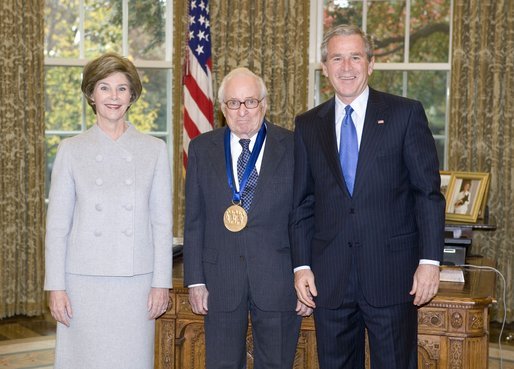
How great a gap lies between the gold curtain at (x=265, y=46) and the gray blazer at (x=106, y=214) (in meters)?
3.36

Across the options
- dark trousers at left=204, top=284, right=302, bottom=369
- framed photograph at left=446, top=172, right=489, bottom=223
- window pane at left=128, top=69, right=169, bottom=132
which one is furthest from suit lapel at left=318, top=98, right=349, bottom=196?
window pane at left=128, top=69, right=169, bottom=132

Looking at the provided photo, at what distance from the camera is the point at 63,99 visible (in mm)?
6359

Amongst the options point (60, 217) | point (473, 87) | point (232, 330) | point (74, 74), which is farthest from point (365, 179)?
point (74, 74)

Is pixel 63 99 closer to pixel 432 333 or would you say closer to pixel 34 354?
pixel 34 354

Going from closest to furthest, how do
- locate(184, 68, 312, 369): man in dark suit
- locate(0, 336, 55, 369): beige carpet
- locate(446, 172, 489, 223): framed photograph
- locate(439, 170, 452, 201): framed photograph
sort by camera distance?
locate(184, 68, 312, 369): man in dark suit, locate(446, 172, 489, 223): framed photograph, locate(439, 170, 452, 201): framed photograph, locate(0, 336, 55, 369): beige carpet

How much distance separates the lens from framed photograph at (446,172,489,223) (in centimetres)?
426

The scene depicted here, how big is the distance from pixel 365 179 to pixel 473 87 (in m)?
3.60

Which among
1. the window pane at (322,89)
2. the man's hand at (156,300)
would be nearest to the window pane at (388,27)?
the window pane at (322,89)

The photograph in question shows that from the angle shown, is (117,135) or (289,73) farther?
(289,73)

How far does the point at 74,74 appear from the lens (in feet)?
20.8

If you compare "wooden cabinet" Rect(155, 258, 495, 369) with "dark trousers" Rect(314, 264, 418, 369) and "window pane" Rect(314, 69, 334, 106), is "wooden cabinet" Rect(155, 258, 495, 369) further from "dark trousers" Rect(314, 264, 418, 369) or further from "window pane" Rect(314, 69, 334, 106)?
"window pane" Rect(314, 69, 334, 106)

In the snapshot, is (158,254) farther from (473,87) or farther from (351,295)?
(473,87)

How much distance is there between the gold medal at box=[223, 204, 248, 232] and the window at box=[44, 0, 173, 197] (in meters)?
3.72

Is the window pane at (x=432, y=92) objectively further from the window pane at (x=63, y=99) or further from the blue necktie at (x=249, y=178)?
the blue necktie at (x=249, y=178)
